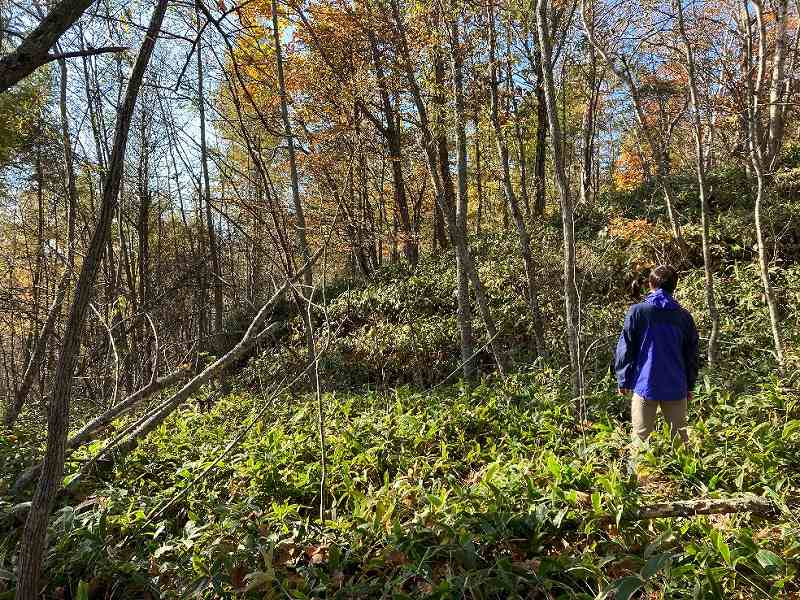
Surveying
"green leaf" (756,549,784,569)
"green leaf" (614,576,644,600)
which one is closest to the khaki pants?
"green leaf" (756,549,784,569)

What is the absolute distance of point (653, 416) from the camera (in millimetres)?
3496

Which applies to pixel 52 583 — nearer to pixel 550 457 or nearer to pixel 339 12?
pixel 550 457

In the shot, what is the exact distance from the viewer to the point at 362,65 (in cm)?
839

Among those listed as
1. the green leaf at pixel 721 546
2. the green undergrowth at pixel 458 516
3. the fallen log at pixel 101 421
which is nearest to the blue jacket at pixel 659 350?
the green undergrowth at pixel 458 516

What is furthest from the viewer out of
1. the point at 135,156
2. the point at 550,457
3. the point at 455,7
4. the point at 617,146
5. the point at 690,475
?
the point at 617,146

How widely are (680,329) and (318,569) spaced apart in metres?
3.05

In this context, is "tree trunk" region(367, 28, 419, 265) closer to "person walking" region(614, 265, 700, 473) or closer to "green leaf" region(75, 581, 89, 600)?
"person walking" region(614, 265, 700, 473)

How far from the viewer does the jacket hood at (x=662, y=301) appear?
3.49m

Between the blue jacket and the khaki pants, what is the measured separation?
79 mm

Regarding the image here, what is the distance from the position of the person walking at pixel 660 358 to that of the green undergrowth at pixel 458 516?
210mm

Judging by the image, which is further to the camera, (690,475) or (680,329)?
(680,329)

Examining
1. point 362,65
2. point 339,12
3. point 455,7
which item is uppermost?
point 339,12

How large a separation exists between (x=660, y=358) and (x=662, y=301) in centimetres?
44

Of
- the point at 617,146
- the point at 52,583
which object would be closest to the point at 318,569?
the point at 52,583
